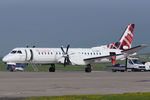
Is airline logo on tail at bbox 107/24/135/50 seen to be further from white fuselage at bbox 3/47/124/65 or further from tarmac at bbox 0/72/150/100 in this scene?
tarmac at bbox 0/72/150/100

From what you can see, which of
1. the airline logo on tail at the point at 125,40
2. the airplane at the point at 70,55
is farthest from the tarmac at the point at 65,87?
the airline logo on tail at the point at 125,40

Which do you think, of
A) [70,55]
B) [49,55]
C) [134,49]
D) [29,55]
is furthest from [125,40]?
[29,55]

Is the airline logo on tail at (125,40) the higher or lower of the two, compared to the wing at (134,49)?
higher

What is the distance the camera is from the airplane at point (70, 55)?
52.2 m

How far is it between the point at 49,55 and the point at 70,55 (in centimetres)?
307

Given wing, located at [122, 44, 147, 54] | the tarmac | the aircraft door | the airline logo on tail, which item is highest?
the airline logo on tail

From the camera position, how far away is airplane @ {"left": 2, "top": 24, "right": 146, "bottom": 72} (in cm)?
5216


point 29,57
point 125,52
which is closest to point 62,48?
point 29,57

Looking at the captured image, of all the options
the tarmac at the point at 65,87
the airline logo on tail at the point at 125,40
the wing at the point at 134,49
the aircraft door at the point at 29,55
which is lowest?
the tarmac at the point at 65,87

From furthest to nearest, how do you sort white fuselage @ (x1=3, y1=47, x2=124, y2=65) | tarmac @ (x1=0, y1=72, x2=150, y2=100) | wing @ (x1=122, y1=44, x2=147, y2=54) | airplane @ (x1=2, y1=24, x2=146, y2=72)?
wing @ (x1=122, y1=44, x2=147, y2=54) → airplane @ (x1=2, y1=24, x2=146, y2=72) → white fuselage @ (x1=3, y1=47, x2=124, y2=65) → tarmac @ (x1=0, y1=72, x2=150, y2=100)

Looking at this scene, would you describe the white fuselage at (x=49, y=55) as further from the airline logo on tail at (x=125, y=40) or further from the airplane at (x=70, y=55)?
the airline logo on tail at (x=125, y=40)

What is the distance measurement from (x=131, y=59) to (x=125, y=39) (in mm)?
4225

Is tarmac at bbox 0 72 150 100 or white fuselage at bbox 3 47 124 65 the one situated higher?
white fuselage at bbox 3 47 124 65

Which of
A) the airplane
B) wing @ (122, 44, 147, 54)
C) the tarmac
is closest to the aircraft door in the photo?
the airplane
